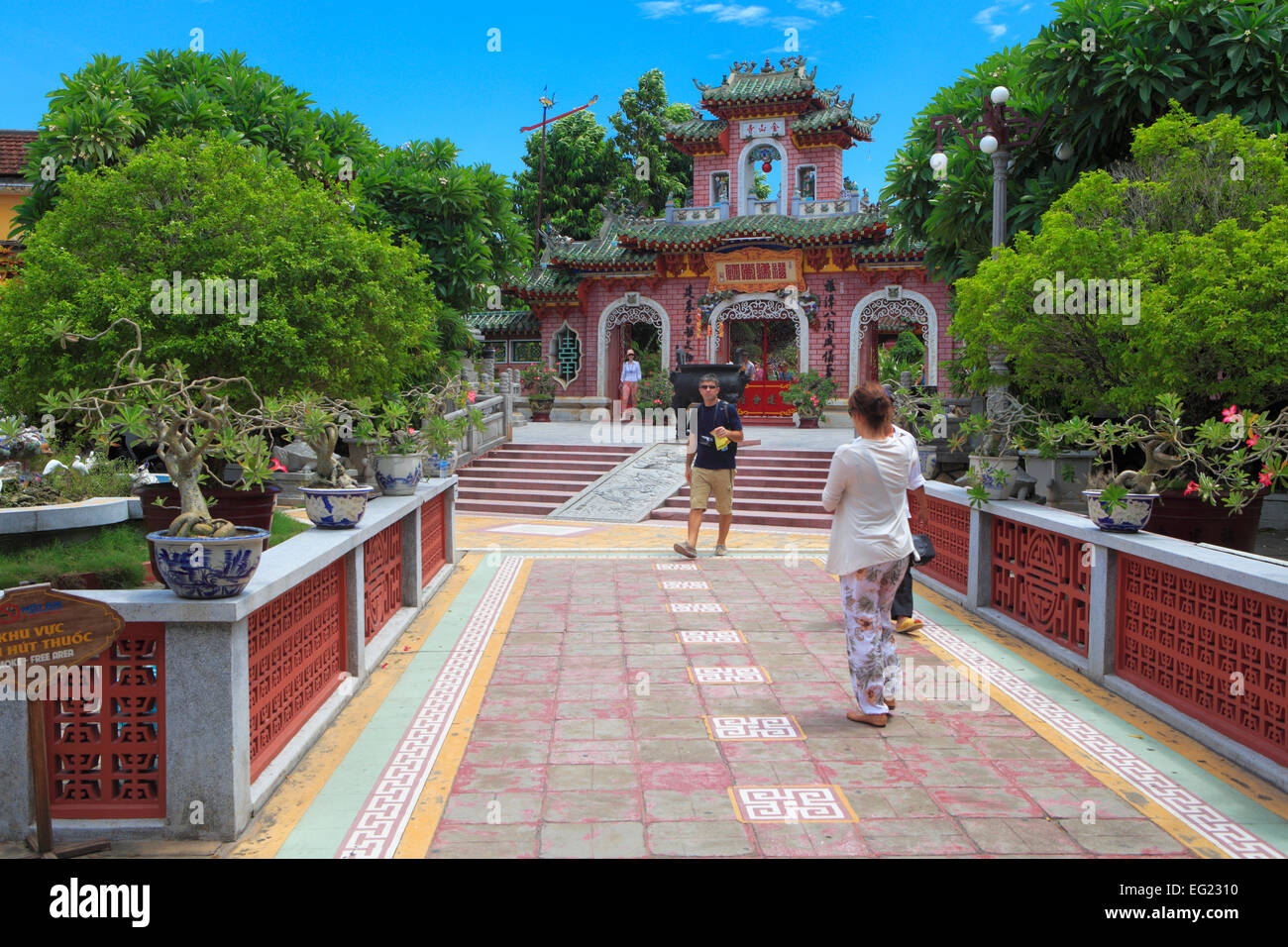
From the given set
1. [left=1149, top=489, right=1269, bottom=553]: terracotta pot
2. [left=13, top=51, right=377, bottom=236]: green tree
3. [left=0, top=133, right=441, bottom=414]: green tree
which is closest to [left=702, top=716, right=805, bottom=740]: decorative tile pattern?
[left=1149, top=489, right=1269, bottom=553]: terracotta pot

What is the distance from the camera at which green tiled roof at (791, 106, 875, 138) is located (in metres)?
23.0

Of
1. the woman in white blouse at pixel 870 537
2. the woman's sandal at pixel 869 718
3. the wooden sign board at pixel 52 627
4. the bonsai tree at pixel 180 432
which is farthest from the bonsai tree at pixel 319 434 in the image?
the woman's sandal at pixel 869 718

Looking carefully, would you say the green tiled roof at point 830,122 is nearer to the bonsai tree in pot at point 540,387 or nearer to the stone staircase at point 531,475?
the bonsai tree in pot at point 540,387

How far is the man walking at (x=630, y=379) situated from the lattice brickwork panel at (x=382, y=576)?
1618cm

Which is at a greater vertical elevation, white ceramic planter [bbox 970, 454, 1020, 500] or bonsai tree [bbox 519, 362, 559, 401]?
bonsai tree [bbox 519, 362, 559, 401]

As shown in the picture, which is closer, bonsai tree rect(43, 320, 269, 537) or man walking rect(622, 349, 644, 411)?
bonsai tree rect(43, 320, 269, 537)

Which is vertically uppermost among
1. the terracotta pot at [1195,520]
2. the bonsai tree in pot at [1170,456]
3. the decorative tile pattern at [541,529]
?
the bonsai tree in pot at [1170,456]

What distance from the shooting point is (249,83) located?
41.0 ft

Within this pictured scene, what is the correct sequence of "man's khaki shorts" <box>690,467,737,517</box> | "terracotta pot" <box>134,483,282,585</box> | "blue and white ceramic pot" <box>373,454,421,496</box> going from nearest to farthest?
1. "terracotta pot" <box>134,483,282,585</box>
2. "blue and white ceramic pot" <box>373,454,421,496</box>
3. "man's khaki shorts" <box>690,467,737,517</box>

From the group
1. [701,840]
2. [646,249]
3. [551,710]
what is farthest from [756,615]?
[646,249]

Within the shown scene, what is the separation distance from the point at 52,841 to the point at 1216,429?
209 inches

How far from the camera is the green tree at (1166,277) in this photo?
604 cm

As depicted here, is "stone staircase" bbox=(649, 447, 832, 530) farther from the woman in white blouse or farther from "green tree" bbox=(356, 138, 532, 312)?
the woman in white blouse

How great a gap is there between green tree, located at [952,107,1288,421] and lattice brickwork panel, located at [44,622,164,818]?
19.7 feet
